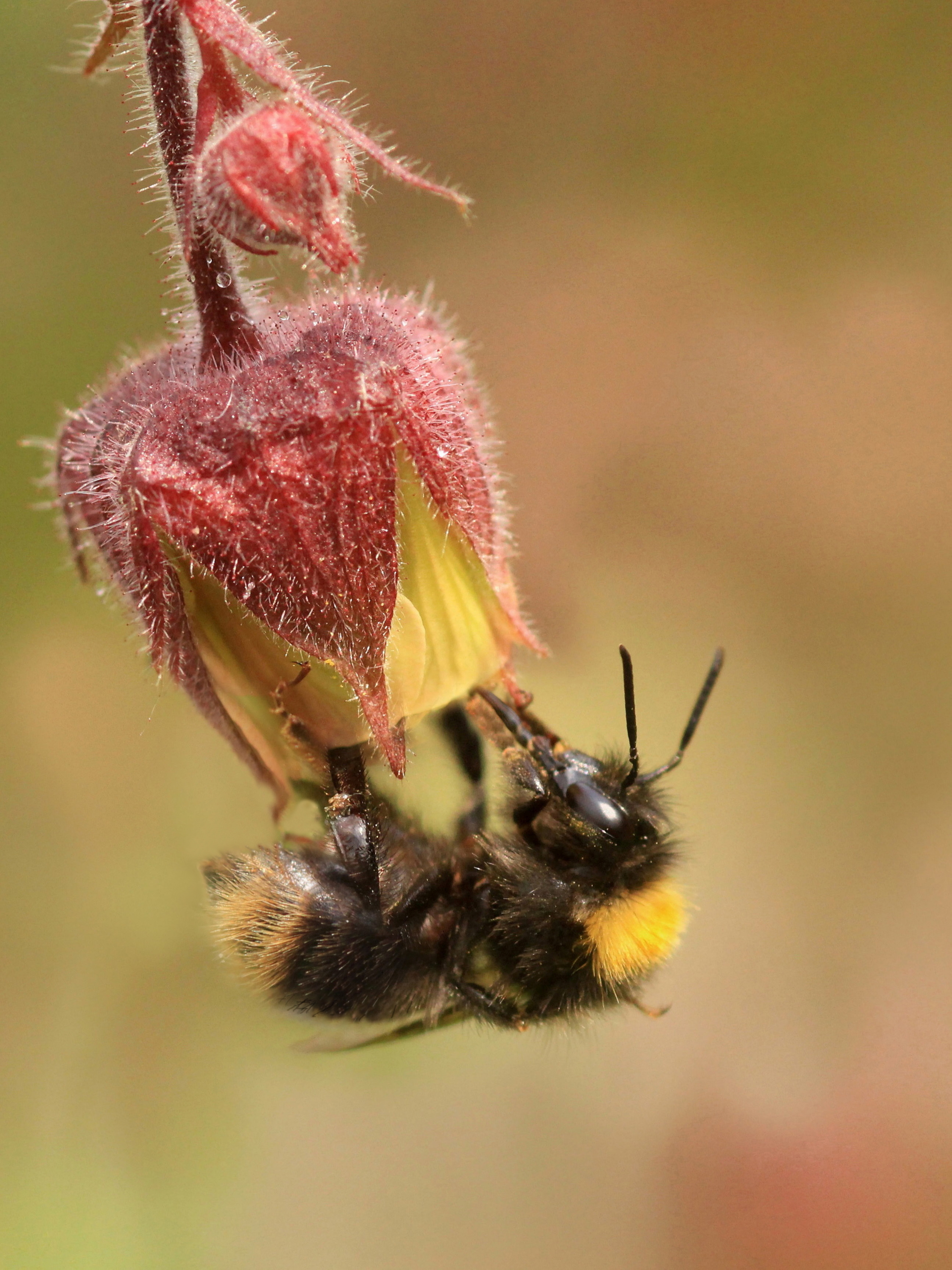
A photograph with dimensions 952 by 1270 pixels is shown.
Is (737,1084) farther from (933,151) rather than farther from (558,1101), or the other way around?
(933,151)

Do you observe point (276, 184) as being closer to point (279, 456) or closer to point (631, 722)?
point (279, 456)

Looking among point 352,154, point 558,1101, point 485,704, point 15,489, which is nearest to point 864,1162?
point 558,1101

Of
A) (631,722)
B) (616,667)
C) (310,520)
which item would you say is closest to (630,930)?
(631,722)

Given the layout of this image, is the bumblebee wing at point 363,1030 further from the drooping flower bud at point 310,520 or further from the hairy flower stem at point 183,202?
the hairy flower stem at point 183,202

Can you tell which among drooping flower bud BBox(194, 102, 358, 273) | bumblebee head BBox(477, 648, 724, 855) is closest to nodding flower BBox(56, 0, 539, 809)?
drooping flower bud BBox(194, 102, 358, 273)

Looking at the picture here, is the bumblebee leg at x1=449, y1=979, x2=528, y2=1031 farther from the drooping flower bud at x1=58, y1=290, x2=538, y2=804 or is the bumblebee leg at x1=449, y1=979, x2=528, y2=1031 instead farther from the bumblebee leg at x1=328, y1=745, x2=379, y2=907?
the drooping flower bud at x1=58, y1=290, x2=538, y2=804

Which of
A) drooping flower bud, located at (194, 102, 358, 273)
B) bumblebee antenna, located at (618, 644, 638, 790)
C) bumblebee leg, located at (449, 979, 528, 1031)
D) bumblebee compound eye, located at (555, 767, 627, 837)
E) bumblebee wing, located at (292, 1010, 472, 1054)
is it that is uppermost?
drooping flower bud, located at (194, 102, 358, 273)
